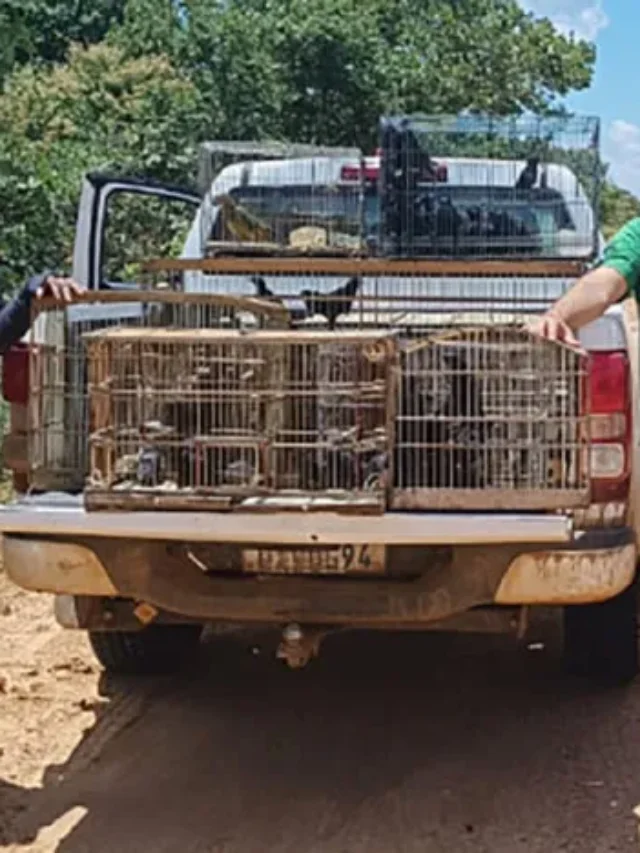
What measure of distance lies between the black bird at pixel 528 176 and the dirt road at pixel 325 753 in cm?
206

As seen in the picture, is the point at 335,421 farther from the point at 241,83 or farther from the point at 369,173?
the point at 241,83

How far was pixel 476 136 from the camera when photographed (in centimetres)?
685

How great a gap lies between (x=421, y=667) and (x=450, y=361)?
2.04m

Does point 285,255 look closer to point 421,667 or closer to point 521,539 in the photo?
point 421,667

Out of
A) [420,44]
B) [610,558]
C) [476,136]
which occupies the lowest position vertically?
[610,558]

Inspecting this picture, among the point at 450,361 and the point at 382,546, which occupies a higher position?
the point at 450,361

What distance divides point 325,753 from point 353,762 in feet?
0.42

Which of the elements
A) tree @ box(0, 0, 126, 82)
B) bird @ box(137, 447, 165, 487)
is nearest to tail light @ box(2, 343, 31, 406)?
bird @ box(137, 447, 165, 487)

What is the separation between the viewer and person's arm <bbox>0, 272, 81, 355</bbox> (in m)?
4.23

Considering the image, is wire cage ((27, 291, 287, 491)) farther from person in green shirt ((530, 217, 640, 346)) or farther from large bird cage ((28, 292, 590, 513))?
person in green shirt ((530, 217, 640, 346))

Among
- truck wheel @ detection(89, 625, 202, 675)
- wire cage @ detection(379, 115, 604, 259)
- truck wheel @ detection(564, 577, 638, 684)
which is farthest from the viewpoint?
wire cage @ detection(379, 115, 604, 259)

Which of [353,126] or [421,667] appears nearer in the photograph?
[421,667]

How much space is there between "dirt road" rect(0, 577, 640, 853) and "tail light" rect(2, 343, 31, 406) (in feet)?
4.02

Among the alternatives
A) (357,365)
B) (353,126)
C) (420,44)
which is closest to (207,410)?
(357,365)
